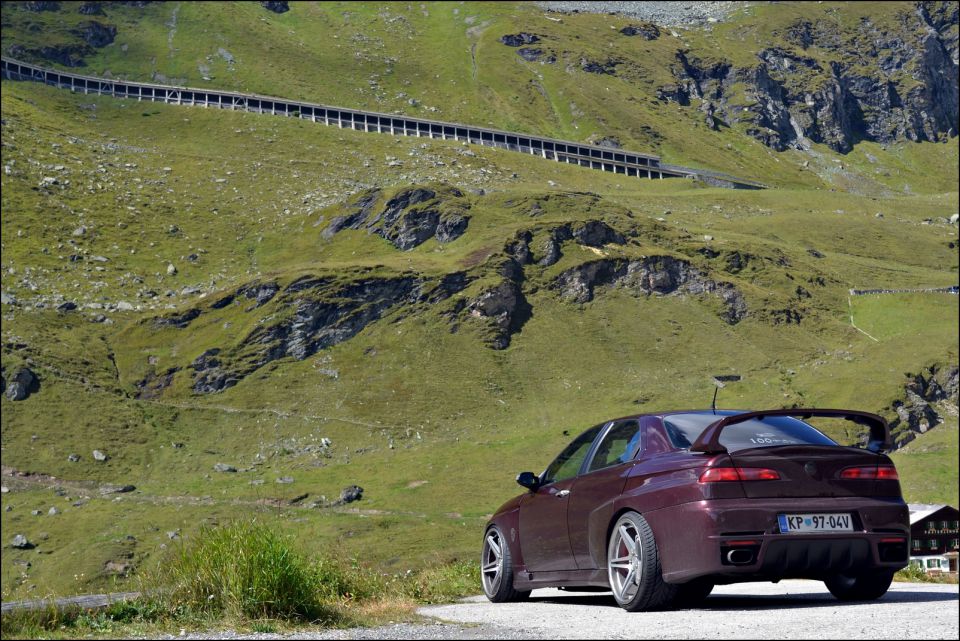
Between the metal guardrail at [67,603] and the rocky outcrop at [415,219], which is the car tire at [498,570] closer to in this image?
→ the metal guardrail at [67,603]

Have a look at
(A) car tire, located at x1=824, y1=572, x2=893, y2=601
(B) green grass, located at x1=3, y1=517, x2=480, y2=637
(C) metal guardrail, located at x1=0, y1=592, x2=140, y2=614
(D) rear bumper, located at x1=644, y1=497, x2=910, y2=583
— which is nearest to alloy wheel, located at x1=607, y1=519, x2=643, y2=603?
(D) rear bumper, located at x1=644, y1=497, x2=910, y2=583

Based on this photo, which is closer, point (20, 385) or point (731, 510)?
point (731, 510)

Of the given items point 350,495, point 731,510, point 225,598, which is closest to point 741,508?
point 731,510

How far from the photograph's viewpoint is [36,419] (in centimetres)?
13725

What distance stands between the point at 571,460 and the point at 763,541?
3.14 metres

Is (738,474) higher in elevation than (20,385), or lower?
higher

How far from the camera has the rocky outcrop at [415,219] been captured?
181 metres

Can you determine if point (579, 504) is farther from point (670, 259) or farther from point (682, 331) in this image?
point (670, 259)

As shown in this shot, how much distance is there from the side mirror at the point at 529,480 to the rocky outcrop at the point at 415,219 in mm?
168792

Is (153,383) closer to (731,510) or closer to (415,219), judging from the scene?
(415,219)

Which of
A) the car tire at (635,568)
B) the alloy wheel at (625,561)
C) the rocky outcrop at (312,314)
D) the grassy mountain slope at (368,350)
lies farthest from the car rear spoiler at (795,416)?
the rocky outcrop at (312,314)

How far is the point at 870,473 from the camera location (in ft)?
32.9

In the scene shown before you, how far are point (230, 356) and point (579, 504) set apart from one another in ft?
478

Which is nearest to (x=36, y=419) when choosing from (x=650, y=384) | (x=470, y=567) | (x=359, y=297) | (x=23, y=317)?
(x=23, y=317)
